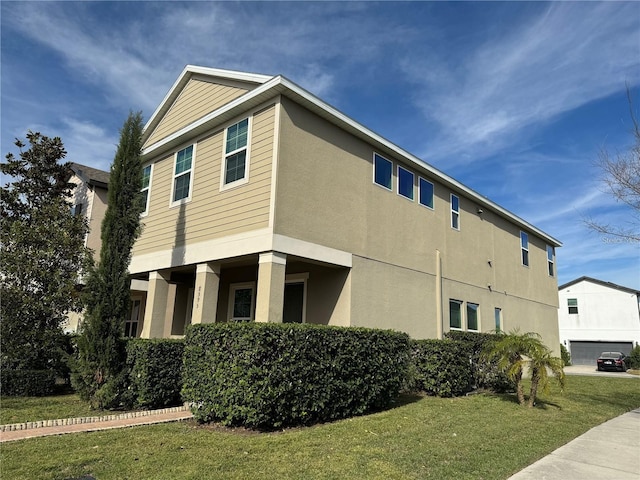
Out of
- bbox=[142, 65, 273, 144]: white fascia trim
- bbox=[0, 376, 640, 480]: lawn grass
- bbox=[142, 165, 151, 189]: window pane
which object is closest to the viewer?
bbox=[0, 376, 640, 480]: lawn grass

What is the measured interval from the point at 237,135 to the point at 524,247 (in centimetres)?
1501

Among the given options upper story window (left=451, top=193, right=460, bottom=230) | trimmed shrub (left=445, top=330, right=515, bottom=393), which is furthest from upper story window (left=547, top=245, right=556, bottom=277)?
trimmed shrub (left=445, top=330, right=515, bottom=393)

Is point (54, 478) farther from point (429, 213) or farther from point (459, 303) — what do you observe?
point (459, 303)

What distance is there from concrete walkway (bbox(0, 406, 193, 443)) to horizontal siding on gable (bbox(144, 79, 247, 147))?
25.2 feet

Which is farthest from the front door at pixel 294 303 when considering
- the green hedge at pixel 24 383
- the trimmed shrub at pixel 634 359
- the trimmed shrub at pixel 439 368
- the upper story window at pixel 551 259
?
the trimmed shrub at pixel 634 359

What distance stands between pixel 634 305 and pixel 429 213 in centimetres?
3167

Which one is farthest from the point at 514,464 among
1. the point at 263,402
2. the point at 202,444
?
the point at 202,444

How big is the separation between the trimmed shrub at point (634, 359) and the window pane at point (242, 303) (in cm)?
3188

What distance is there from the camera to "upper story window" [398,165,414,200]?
42.5ft

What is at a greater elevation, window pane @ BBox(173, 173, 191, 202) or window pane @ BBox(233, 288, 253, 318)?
window pane @ BBox(173, 173, 191, 202)

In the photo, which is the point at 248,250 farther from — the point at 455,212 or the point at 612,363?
the point at 612,363

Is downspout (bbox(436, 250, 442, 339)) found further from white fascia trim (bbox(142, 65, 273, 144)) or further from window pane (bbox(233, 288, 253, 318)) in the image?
white fascia trim (bbox(142, 65, 273, 144))

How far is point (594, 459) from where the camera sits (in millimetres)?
5809

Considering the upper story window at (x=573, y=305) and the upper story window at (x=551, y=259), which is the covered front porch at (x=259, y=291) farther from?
the upper story window at (x=573, y=305)
